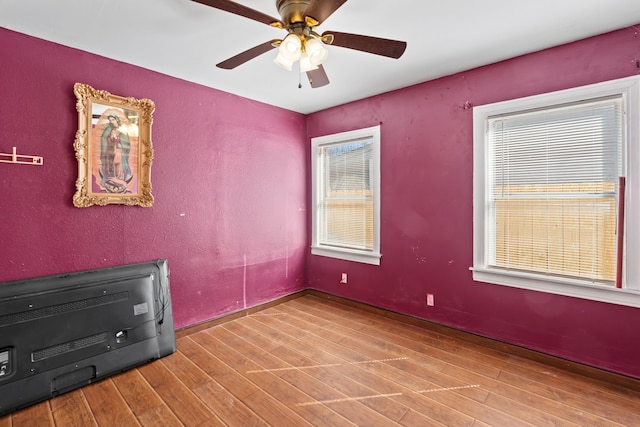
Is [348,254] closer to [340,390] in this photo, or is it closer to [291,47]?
[340,390]

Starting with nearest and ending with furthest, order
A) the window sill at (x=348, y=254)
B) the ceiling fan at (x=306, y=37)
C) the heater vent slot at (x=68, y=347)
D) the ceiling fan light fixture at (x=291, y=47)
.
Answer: the ceiling fan at (x=306, y=37)
the ceiling fan light fixture at (x=291, y=47)
the heater vent slot at (x=68, y=347)
the window sill at (x=348, y=254)

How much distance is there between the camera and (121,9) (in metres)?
1.98

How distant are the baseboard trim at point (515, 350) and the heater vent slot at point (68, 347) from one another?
8.50ft

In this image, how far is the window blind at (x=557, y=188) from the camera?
230 cm

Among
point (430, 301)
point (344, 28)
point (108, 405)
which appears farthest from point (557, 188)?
point (108, 405)

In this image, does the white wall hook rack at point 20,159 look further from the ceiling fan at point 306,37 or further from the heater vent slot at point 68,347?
the ceiling fan at point 306,37

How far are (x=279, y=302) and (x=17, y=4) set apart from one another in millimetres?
3513

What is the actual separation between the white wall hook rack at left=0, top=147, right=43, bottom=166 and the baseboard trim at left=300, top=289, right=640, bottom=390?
3.34 metres

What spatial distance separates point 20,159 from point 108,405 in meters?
1.86

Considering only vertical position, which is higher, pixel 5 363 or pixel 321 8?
pixel 321 8

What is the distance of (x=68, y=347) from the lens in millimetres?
2207

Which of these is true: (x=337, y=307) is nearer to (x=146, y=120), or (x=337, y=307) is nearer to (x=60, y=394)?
(x=60, y=394)

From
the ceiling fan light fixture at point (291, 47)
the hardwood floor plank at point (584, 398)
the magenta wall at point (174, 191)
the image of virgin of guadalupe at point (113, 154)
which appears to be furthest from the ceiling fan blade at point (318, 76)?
the hardwood floor plank at point (584, 398)

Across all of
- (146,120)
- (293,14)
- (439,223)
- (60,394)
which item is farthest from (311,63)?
(60,394)
